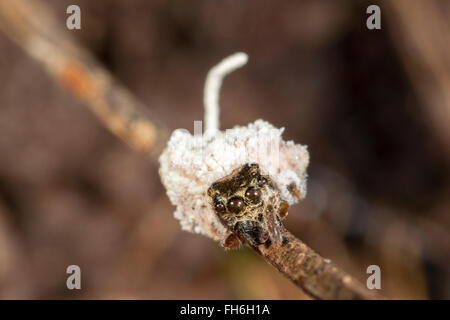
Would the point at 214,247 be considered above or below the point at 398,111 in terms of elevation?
below

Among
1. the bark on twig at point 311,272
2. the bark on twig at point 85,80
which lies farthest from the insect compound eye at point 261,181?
Answer: the bark on twig at point 85,80

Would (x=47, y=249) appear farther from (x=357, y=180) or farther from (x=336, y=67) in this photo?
(x=336, y=67)

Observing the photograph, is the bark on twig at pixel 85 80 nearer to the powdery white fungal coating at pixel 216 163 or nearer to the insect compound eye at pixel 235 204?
the powdery white fungal coating at pixel 216 163

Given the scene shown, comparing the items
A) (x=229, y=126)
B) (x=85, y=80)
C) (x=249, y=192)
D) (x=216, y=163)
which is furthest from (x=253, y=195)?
(x=229, y=126)

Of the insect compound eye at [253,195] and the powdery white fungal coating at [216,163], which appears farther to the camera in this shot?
the powdery white fungal coating at [216,163]

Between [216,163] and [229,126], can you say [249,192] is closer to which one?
[216,163]
